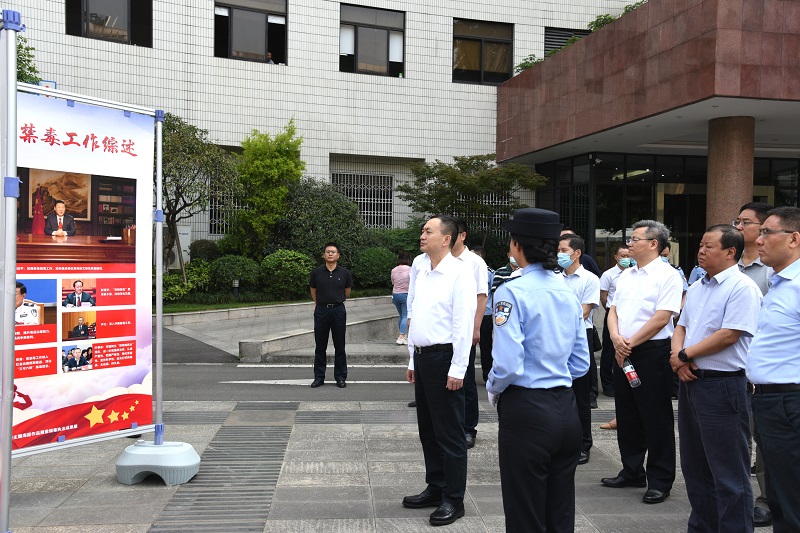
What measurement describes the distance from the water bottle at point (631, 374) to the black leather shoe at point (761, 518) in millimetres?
1191

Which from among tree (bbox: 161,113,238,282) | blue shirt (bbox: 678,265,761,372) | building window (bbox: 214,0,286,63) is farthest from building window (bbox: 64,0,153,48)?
blue shirt (bbox: 678,265,761,372)

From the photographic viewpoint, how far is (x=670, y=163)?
22938mm

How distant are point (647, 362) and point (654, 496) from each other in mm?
1006

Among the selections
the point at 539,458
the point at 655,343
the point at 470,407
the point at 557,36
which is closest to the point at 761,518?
the point at 655,343

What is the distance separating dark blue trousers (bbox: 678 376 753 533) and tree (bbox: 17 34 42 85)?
17334 millimetres

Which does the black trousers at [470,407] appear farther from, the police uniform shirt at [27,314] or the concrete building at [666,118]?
the concrete building at [666,118]

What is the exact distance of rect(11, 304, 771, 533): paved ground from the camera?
16.4ft

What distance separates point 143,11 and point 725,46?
15632mm

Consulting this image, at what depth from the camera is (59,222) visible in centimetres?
A: 507

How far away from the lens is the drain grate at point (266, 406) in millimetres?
8570

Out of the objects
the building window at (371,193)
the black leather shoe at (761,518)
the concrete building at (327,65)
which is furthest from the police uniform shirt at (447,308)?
the building window at (371,193)

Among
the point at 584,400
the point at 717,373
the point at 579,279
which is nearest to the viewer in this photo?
the point at 717,373

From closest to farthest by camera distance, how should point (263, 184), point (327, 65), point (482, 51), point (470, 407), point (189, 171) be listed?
point (470, 407), point (189, 171), point (263, 184), point (327, 65), point (482, 51)

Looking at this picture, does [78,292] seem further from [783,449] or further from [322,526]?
[783,449]
